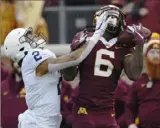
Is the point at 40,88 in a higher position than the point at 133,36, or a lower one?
lower

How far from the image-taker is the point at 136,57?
26.8ft

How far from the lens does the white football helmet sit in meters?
8.41

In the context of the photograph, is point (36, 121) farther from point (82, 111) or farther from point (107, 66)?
point (107, 66)

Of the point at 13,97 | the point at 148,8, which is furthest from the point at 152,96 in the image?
the point at 148,8

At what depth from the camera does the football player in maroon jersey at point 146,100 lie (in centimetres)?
1014

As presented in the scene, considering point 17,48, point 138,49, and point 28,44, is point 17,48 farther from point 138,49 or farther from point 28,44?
point 138,49

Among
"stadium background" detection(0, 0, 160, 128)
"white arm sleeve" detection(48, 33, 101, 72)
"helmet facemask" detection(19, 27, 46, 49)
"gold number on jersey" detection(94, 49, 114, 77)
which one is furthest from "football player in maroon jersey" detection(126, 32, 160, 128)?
"white arm sleeve" detection(48, 33, 101, 72)

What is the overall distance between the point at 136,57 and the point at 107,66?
266 mm

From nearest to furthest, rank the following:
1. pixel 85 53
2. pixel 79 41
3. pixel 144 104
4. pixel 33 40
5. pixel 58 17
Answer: pixel 85 53
pixel 79 41
pixel 33 40
pixel 144 104
pixel 58 17

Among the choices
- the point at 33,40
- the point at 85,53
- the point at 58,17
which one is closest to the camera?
the point at 85,53

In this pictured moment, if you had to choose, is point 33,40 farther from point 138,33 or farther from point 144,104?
point 144,104

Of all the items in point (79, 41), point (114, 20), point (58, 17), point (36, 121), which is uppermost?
point (114, 20)

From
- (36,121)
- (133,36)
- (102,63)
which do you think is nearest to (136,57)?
(133,36)

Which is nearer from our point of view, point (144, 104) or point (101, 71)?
point (101, 71)
